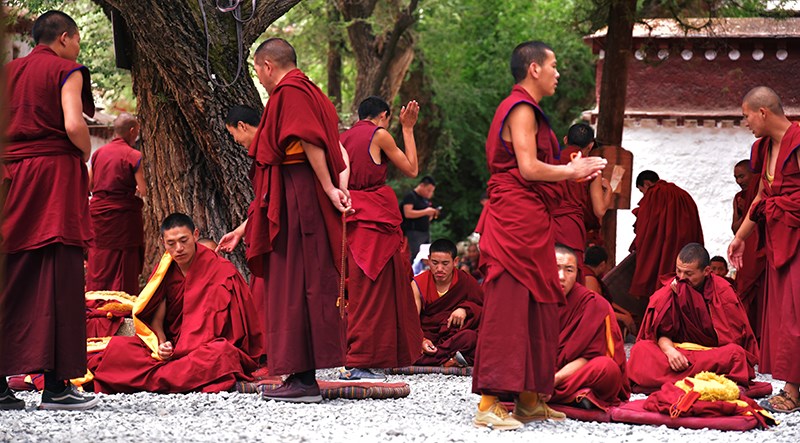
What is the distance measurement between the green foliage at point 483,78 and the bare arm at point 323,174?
1650 cm

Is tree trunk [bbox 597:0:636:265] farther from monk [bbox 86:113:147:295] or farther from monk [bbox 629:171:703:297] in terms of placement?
monk [bbox 86:113:147:295]

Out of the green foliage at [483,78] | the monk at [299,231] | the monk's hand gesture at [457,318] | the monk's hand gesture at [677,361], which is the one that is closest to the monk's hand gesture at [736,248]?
the monk's hand gesture at [677,361]

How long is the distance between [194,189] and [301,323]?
3334mm

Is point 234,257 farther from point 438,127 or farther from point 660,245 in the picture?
point 438,127

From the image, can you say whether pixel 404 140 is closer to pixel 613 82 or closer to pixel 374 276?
pixel 374 276

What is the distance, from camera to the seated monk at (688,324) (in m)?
6.98

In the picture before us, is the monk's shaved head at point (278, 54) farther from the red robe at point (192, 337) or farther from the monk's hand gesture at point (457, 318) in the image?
the monk's hand gesture at point (457, 318)

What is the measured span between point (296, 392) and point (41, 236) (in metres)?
1.47

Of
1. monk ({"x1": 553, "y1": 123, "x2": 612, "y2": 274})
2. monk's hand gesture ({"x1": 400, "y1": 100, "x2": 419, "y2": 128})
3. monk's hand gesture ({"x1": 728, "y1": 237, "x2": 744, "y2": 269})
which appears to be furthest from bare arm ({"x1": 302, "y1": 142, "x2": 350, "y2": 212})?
monk's hand gesture ({"x1": 728, "y1": 237, "x2": 744, "y2": 269})

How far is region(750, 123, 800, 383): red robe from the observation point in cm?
611

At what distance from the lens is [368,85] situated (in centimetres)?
1658

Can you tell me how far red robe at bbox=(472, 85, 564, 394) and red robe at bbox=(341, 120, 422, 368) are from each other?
70.6 inches

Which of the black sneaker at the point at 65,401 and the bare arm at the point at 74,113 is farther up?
the bare arm at the point at 74,113

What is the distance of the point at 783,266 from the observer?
6234 mm
